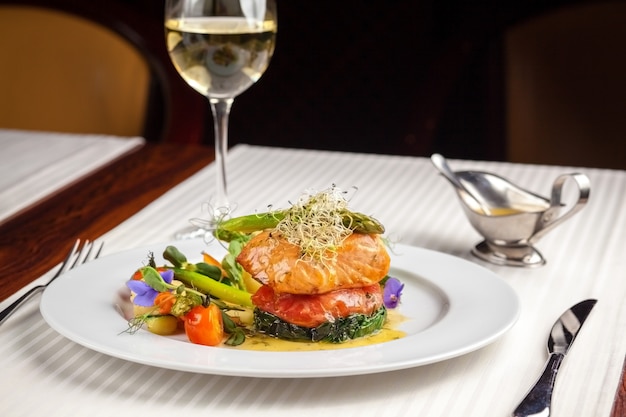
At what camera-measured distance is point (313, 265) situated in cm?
107

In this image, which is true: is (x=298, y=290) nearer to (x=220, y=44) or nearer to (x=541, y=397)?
(x=541, y=397)

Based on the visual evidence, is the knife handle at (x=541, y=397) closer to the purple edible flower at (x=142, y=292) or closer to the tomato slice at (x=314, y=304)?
the tomato slice at (x=314, y=304)

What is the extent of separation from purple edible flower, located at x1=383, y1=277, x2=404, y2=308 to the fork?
42 cm

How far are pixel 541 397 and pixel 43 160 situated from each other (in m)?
1.38

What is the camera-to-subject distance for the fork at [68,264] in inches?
47.1

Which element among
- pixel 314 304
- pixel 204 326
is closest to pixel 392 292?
pixel 314 304

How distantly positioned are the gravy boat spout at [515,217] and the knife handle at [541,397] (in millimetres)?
415

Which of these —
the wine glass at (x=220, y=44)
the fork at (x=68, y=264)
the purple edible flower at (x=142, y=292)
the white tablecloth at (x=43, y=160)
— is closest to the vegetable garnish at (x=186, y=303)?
the purple edible flower at (x=142, y=292)

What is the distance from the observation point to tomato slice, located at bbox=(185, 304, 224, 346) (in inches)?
42.0

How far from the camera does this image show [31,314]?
1221 millimetres

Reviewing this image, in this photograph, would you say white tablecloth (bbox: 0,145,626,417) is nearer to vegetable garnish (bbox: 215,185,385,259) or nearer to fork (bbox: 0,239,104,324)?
fork (bbox: 0,239,104,324)

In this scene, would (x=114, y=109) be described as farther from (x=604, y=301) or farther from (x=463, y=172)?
(x=604, y=301)

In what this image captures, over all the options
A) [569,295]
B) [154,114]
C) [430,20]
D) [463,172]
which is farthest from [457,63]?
[569,295]

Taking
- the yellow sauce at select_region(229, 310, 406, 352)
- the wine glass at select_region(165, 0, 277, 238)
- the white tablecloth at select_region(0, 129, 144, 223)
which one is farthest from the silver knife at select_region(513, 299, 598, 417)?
the white tablecloth at select_region(0, 129, 144, 223)
